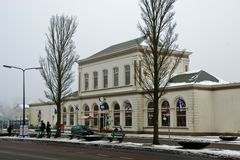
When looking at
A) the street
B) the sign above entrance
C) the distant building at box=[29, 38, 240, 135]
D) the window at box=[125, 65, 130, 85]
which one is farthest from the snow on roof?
the street

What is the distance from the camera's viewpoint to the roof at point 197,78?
52.2m

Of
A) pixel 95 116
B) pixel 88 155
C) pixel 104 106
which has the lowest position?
pixel 88 155

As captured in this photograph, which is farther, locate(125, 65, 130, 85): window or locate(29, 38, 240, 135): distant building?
locate(125, 65, 130, 85): window

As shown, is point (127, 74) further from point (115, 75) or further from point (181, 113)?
point (181, 113)

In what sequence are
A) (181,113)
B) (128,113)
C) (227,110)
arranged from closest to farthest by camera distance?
(227,110)
(181,113)
(128,113)

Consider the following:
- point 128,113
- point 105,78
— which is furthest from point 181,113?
point 105,78

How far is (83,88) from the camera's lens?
230 feet

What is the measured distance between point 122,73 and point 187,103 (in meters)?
13.7

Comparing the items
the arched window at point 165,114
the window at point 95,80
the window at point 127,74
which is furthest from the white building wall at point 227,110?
the window at point 95,80

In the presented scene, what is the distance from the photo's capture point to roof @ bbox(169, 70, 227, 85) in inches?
2057

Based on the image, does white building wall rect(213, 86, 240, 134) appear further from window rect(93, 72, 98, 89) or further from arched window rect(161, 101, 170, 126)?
window rect(93, 72, 98, 89)

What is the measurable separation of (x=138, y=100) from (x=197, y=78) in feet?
28.8

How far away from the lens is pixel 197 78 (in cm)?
5247

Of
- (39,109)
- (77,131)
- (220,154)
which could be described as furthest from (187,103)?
Result: (39,109)
